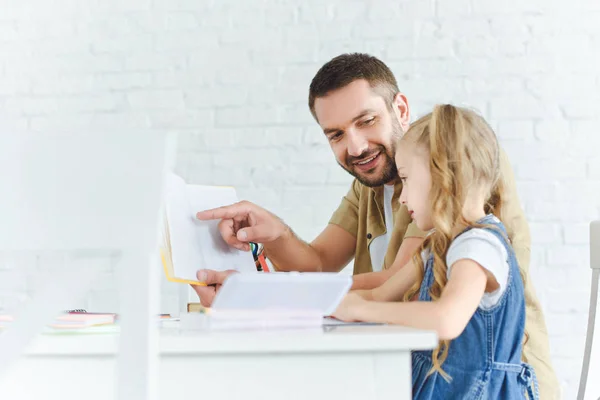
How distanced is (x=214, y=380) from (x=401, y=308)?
0.36m

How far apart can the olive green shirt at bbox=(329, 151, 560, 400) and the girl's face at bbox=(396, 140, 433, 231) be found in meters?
0.15

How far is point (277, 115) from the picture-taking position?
2643 millimetres

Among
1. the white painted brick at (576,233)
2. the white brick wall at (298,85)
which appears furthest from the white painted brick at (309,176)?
the white painted brick at (576,233)

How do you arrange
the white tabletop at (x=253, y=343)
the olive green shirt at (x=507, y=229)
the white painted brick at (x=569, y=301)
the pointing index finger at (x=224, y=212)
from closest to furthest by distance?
the white tabletop at (x=253, y=343)
the olive green shirt at (x=507, y=229)
the pointing index finger at (x=224, y=212)
the white painted brick at (x=569, y=301)

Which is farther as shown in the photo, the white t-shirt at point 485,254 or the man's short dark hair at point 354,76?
the man's short dark hair at point 354,76

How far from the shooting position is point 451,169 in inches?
53.3

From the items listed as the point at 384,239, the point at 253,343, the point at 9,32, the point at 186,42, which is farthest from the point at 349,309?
the point at 9,32

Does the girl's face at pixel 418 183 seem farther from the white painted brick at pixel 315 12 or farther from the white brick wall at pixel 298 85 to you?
the white painted brick at pixel 315 12

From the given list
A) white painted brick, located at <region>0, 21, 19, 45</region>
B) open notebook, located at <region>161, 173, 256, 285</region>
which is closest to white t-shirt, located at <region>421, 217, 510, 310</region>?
open notebook, located at <region>161, 173, 256, 285</region>

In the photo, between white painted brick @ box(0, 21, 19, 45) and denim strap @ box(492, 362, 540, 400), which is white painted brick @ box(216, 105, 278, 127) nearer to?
white painted brick @ box(0, 21, 19, 45)

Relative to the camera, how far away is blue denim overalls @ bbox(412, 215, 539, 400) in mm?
1199

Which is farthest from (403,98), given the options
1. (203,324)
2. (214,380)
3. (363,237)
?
(214,380)

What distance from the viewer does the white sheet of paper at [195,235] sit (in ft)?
4.73

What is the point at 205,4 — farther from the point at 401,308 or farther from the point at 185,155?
the point at 401,308
